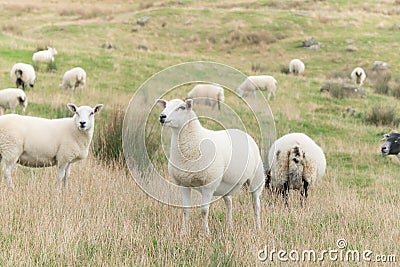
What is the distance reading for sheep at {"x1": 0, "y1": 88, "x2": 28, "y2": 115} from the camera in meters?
12.8

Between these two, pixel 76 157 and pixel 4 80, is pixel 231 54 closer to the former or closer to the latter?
pixel 4 80

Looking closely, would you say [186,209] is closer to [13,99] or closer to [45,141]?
[45,141]

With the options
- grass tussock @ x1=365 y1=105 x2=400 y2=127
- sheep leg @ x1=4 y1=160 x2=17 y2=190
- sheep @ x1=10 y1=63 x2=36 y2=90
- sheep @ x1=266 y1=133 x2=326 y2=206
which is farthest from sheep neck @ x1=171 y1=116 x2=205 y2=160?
sheep @ x1=10 y1=63 x2=36 y2=90

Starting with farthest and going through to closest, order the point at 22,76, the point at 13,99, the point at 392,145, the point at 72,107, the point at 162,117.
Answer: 1. the point at 22,76
2. the point at 13,99
3. the point at 392,145
4. the point at 72,107
5. the point at 162,117

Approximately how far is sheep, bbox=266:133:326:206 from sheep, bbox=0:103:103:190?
101 inches

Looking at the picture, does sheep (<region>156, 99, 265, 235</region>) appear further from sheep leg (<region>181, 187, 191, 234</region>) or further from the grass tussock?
the grass tussock

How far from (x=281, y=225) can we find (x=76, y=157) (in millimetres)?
2937

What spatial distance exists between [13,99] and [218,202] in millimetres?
7583

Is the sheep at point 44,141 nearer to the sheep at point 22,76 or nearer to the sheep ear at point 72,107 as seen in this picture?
the sheep ear at point 72,107

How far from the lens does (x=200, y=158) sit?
553cm

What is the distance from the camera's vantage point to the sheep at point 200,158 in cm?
543

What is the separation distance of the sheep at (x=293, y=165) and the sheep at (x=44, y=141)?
2.57 m

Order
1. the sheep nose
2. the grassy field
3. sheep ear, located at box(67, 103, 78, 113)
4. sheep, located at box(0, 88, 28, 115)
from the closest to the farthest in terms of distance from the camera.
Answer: the grassy field, the sheep nose, sheep ear, located at box(67, 103, 78, 113), sheep, located at box(0, 88, 28, 115)

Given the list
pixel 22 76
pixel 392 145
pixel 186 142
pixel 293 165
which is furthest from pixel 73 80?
pixel 186 142
